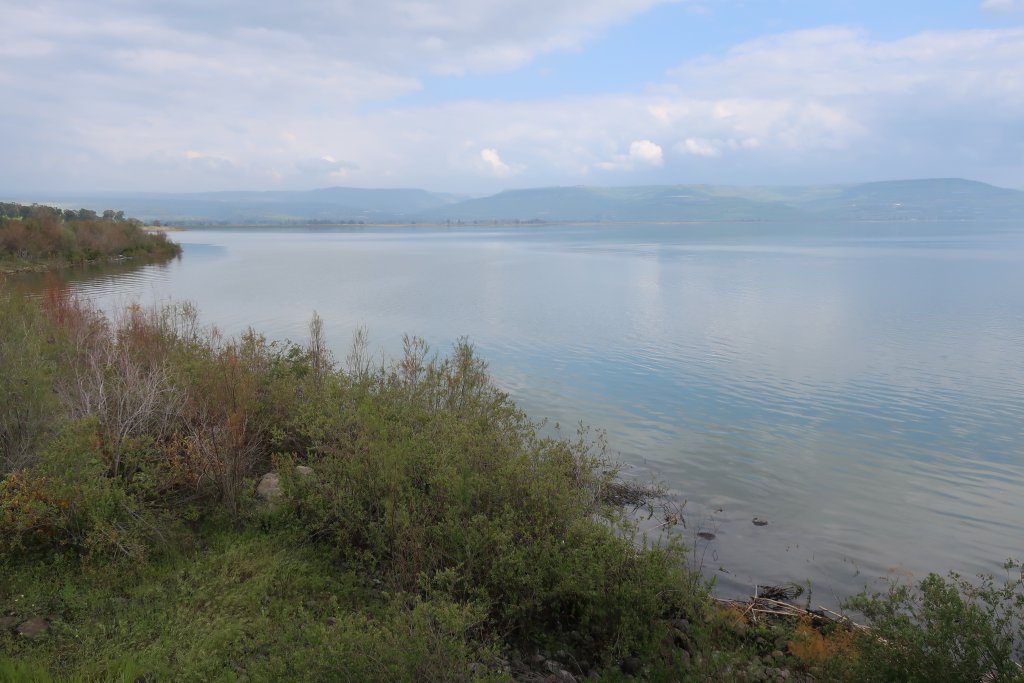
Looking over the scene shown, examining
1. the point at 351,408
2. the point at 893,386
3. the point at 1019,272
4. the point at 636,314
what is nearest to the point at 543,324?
the point at 636,314

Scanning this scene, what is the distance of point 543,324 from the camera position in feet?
136

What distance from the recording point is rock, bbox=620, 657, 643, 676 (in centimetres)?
850

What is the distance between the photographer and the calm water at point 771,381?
48.3ft

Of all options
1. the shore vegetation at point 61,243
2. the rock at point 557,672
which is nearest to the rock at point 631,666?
the rock at point 557,672

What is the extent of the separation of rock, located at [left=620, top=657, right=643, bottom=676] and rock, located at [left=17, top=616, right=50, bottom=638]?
6.78m

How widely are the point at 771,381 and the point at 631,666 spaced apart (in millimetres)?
20974

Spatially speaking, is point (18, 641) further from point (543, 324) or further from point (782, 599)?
point (543, 324)

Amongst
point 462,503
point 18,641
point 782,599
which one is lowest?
point 782,599

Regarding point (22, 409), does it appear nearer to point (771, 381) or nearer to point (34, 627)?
point (34, 627)

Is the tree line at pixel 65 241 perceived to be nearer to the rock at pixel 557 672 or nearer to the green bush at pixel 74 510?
the green bush at pixel 74 510

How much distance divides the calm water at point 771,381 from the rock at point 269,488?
7.66 meters

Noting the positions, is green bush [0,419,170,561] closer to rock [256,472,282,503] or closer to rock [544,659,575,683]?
rock [256,472,282,503]

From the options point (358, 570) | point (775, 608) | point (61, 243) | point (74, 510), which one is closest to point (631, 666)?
point (775, 608)

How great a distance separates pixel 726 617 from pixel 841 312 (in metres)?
40.7
